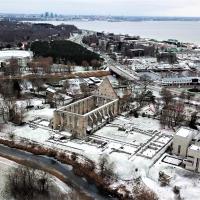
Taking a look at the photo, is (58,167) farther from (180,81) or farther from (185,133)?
(180,81)

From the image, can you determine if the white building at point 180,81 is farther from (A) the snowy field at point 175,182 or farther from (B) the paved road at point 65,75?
(A) the snowy field at point 175,182

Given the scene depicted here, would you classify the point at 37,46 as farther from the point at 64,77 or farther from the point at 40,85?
the point at 40,85

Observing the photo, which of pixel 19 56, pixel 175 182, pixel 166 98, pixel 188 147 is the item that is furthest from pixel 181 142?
pixel 19 56

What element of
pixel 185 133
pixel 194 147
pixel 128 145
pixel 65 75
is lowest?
pixel 128 145

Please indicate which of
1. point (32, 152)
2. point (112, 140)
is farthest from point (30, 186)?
point (112, 140)

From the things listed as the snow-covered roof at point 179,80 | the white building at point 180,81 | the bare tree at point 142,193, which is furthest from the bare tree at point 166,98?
the bare tree at point 142,193

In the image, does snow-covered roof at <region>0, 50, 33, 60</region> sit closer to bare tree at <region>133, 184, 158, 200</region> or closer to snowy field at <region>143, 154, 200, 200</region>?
snowy field at <region>143, 154, 200, 200</region>
